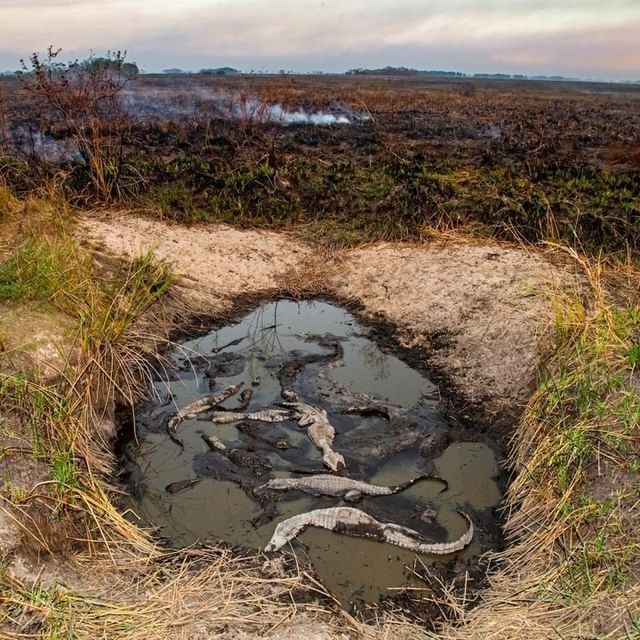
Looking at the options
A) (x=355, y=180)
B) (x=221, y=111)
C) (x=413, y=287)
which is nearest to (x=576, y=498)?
(x=413, y=287)

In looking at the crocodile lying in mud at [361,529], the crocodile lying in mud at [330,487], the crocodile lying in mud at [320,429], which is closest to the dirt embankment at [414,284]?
the crocodile lying in mud at [320,429]

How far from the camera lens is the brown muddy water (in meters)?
3.60

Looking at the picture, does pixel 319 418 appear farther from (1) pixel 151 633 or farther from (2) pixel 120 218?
(2) pixel 120 218

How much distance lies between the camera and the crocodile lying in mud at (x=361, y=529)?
360cm

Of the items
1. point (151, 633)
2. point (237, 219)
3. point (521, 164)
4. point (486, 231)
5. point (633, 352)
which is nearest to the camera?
point (151, 633)

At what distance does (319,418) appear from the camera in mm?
4734

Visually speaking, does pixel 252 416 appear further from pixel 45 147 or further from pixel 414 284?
pixel 45 147

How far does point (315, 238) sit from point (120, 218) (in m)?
2.58

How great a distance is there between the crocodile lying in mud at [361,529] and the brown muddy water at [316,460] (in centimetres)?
5

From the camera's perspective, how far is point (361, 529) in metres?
3.69

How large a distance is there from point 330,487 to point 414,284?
133 inches

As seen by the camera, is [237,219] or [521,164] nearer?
[237,219]

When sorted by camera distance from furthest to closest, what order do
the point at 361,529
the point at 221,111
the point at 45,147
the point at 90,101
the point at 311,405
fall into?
1. the point at 221,111
2. the point at 45,147
3. the point at 90,101
4. the point at 311,405
5. the point at 361,529

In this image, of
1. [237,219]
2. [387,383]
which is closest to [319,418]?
[387,383]
